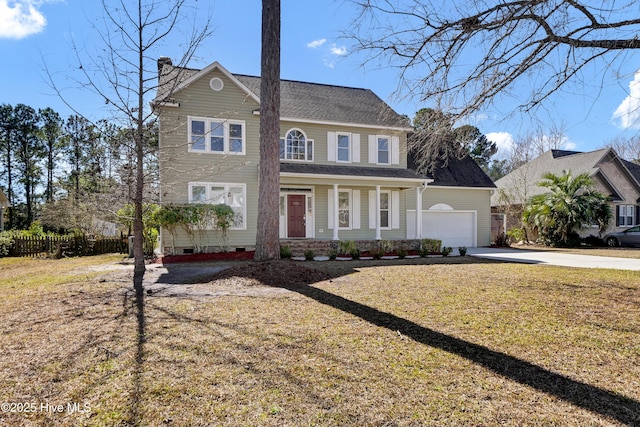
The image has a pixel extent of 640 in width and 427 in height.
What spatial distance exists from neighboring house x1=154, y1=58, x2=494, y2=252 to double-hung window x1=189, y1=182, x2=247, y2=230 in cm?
4

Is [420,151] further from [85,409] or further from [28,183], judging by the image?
[28,183]

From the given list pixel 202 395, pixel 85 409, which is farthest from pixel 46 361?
pixel 202 395

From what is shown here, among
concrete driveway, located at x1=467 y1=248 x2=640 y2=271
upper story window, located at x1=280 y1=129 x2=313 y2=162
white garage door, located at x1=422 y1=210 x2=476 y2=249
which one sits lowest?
concrete driveway, located at x1=467 y1=248 x2=640 y2=271

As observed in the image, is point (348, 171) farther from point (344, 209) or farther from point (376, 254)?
point (376, 254)

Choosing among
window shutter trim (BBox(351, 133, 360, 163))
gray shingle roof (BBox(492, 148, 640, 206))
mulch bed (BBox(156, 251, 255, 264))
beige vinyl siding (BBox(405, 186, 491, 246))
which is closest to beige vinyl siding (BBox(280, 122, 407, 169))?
window shutter trim (BBox(351, 133, 360, 163))

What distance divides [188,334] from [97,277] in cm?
561

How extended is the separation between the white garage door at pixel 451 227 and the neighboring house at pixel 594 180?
7.96 metres

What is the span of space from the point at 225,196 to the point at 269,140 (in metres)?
6.79

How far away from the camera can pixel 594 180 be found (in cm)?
2383

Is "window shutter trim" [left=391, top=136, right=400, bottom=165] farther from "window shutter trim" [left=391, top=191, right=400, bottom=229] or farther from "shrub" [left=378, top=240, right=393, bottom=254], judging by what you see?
"shrub" [left=378, top=240, right=393, bottom=254]

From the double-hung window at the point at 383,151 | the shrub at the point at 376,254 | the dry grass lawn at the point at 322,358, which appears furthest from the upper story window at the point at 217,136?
the dry grass lawn at the point at 322,358

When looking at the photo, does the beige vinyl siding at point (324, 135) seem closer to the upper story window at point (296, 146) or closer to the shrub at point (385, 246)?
the upper story window at point (296, 146)

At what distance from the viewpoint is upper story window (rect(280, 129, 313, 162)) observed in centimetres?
1595

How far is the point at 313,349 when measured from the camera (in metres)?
3.73
